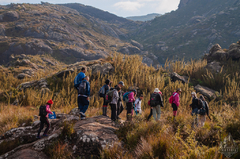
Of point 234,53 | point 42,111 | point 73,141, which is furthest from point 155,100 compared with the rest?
point 234,53

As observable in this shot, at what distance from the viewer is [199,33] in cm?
8369

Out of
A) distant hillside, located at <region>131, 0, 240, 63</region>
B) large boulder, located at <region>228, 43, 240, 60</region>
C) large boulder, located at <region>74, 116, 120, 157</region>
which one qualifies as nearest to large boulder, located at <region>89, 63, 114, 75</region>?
large boulder, located at <region>74, 116, 120, 157</region>

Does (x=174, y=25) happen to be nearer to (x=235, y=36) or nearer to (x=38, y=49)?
(x=235, y=36)

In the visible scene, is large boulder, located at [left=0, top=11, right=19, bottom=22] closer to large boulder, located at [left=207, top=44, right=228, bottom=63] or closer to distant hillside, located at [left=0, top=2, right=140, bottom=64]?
distant hillside, located at [left=0, top=2, right=140, bottom=64]

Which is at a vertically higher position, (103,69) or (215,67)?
(215,67)

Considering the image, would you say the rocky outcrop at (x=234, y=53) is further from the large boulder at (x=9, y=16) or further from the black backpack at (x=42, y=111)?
the large boulder at (x=9, y=16)

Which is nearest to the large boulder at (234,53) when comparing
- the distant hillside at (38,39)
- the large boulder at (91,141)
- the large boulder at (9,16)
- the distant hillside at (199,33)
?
the large boulder at (91,141)

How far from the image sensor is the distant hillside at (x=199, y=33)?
7245 centimetres

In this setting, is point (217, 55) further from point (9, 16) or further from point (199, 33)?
point (9, 16)

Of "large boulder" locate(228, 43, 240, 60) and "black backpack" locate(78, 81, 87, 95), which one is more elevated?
"large boulder" locate(228, 43, 240, 60)

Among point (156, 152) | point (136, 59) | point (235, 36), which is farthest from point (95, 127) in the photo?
point (235, 36)

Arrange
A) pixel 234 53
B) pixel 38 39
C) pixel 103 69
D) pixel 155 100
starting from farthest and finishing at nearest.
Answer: pixel 38 39 → pixel 234 53 → pixel 103 69 → pixel 155 100

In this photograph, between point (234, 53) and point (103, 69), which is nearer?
point (103, 69)

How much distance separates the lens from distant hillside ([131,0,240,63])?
238 feet
